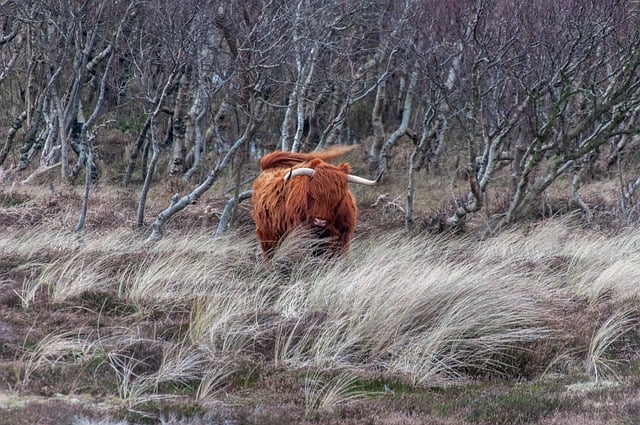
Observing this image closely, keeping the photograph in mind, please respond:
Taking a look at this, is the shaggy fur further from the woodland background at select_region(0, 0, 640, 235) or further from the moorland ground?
the woodland background at select_region(0, 0, 640, 235)

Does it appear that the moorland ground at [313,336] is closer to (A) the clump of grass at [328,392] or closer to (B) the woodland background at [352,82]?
(A) the clump of grass at [328,392]

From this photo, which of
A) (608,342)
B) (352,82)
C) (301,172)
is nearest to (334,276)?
(301,172)

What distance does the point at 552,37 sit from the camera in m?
12.2

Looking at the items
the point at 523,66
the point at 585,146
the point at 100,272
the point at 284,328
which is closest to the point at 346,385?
the point at 284,328

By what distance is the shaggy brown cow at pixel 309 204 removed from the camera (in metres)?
9.98

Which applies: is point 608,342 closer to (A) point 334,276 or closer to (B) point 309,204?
(A) point 334,276

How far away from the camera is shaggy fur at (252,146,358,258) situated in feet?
32.7

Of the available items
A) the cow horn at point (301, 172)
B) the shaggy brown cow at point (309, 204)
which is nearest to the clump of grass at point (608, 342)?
the shaggy brown cow at point (309, 204)

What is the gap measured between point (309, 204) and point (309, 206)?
24mm

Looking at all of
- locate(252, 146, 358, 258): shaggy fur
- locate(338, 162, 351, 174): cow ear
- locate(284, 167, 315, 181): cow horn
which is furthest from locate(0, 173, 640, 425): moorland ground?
locate(338, 162, 351, 174): cow ear

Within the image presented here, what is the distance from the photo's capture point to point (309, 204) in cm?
1001

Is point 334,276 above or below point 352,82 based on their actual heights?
below

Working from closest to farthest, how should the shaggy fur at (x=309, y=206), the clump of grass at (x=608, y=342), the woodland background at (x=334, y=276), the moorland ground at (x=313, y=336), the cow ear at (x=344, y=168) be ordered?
the moorland ground at (x=313, y=336)
the woodland background at (x=334, y=276)
the clump of grass at (x=608, y=342)
the shaggy fur at (x=309, y=206)
the cow ear at (x=344, y=168)

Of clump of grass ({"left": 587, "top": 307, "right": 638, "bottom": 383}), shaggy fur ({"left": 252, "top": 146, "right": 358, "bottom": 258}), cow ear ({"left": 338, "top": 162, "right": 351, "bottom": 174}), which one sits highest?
cow ear ({"left": 338, "top": 162, "right": 351, "bottom": 174})
